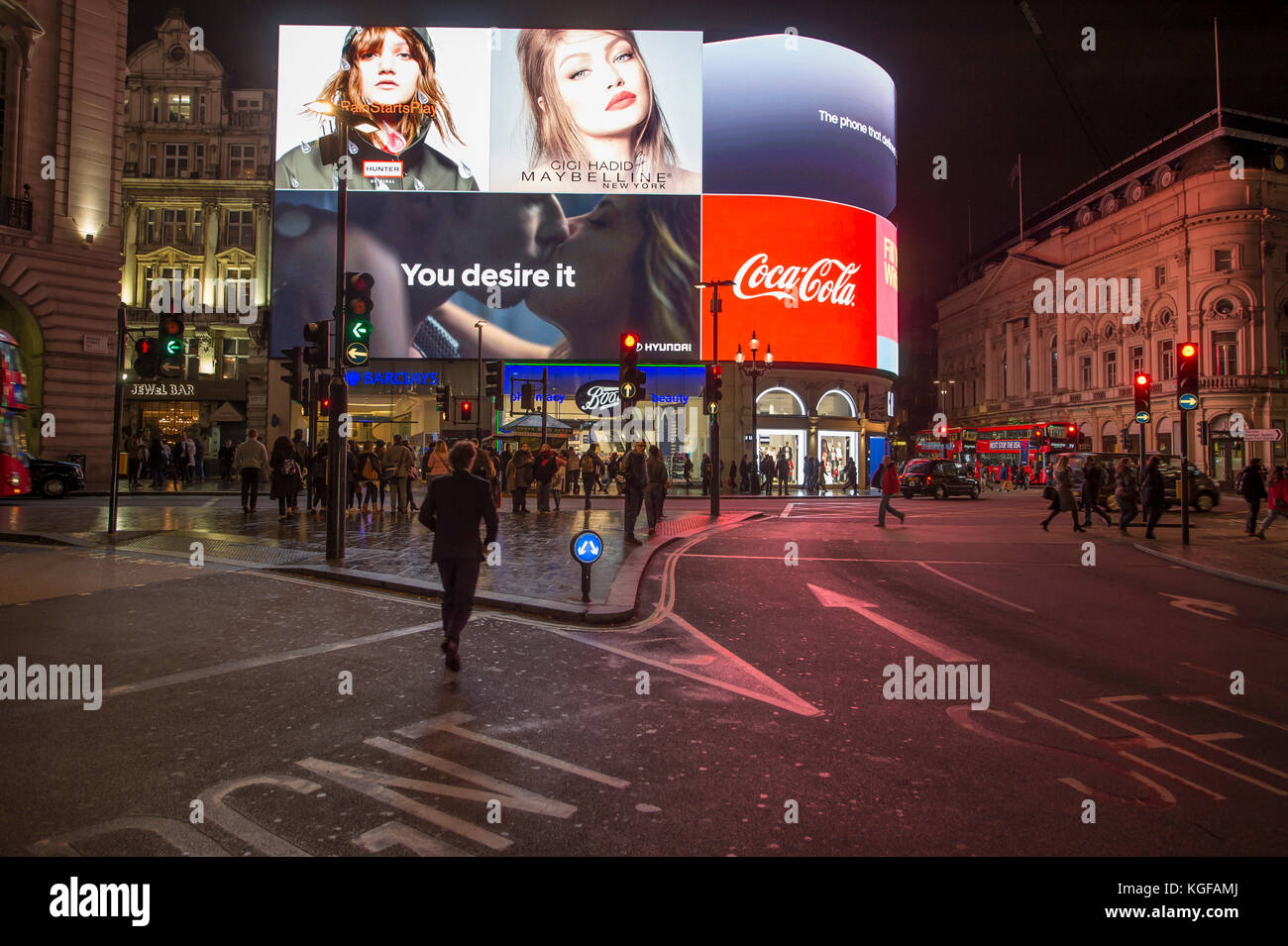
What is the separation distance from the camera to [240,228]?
42.3 m

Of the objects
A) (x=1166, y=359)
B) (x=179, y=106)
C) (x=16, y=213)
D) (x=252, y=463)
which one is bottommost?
(x=252, y=463)

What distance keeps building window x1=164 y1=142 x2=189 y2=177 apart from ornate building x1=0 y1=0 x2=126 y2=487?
16.0 metres

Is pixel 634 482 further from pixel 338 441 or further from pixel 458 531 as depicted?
pixel 458 531

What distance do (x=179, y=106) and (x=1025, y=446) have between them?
52.1 meters

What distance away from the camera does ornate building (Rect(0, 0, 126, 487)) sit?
24.9 metres

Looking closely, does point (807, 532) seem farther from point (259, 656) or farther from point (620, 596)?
point (259, 656)

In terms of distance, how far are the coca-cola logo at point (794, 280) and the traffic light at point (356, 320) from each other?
103 ft

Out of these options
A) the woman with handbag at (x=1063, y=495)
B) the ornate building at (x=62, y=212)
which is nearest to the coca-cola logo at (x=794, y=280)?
the woman with handbag at (x=1063, y=495)

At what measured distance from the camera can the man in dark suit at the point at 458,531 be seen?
20.3 ft

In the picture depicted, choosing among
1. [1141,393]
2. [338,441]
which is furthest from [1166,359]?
[338,441]

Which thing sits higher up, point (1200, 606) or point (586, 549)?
point (586, 549)

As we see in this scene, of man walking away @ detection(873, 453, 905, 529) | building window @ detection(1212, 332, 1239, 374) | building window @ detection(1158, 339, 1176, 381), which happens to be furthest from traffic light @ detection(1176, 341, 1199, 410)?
building window @ detection(1158, 339, 1176, 381)

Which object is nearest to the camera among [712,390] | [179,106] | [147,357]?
[147,357]

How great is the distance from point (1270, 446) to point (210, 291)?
6153 centimetres
